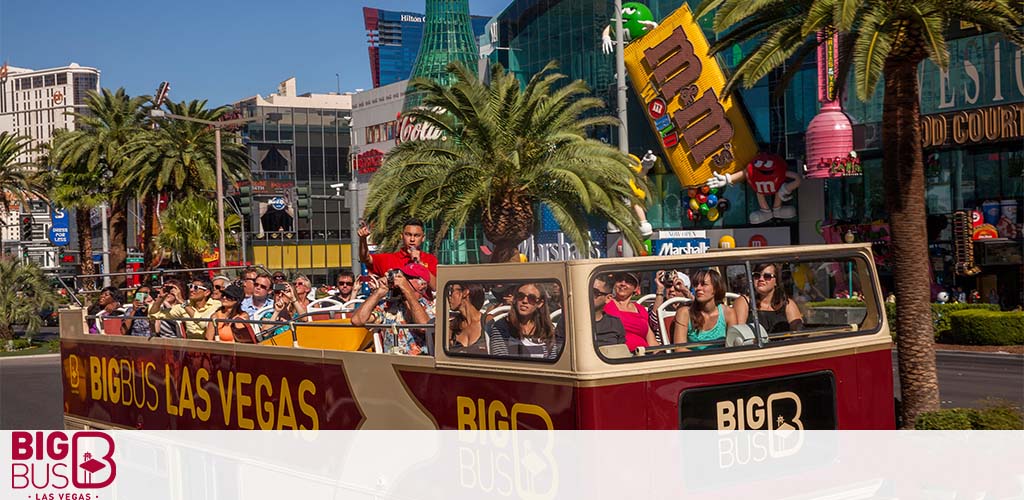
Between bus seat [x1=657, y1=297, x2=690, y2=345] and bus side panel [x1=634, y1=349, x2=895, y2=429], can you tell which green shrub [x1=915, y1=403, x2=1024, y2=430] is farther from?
bus seat [x1=657, y1=297, x2=690, y2=345]

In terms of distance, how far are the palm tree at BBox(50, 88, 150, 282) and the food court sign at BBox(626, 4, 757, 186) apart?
22813mm

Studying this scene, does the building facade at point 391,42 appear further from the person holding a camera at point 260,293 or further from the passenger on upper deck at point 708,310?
the passenger on upper deck at point 708,310

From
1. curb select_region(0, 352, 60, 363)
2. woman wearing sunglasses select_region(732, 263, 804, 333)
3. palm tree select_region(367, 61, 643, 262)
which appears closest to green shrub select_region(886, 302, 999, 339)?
palm tree select_region(367, 61, 643, 262)

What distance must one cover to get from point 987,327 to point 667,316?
28.8 m

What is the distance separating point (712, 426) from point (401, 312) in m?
2.90

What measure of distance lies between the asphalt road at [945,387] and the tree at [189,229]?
12.9 m

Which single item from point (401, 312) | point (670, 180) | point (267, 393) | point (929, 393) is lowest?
point (929, 393)

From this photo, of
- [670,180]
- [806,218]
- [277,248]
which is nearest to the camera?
[806,218]

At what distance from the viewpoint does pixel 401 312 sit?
26.9ft

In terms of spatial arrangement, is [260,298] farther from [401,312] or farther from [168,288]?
[401,312]

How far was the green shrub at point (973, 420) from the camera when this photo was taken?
12789 millimetres
